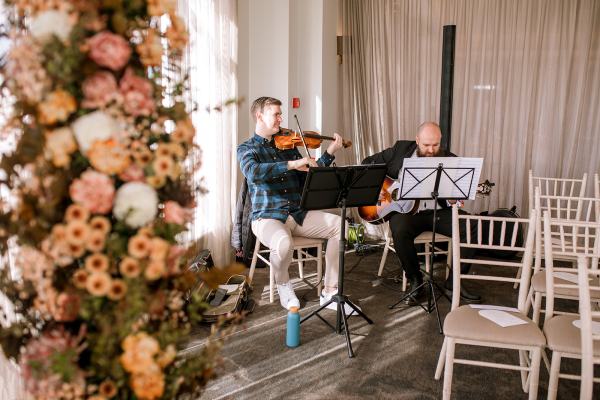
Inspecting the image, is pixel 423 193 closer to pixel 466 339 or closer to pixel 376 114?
pixel 466 339

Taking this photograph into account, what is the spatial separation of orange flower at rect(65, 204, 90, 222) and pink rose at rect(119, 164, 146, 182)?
3.5 inches

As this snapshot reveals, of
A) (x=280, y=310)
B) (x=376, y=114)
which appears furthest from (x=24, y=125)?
(x=376, y=114)

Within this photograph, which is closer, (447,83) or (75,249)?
(75,249)

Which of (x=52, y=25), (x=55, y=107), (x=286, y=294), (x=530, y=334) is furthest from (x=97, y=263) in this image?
(x=286, y=294)

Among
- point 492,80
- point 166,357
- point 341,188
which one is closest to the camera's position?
point 166,357

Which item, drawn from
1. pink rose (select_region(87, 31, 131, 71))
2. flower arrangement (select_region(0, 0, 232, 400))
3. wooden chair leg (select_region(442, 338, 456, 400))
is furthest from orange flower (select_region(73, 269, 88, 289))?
wooden chair leg (select_region(442, 338, 456, 400))

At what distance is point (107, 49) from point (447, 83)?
170 inches

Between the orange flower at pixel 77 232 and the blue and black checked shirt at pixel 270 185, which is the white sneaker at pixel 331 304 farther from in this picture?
the orange flower at pixel 77 232

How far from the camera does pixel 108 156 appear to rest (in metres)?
0.91

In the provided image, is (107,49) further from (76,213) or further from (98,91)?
(76,213)

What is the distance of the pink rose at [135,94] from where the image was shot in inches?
36.3

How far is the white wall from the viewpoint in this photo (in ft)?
15.0

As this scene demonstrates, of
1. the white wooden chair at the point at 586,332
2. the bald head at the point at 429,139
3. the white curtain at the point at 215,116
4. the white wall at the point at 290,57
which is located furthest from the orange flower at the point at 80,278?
the white wall at the point at 290,57

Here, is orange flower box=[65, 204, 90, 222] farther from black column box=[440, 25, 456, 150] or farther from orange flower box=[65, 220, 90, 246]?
black column box=[440, 25, 456, 150]
